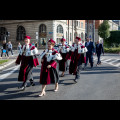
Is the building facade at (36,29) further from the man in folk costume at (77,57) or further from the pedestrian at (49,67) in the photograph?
the pedestrian at (49,67)

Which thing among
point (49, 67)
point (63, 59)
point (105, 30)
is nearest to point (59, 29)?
point (105, 30)

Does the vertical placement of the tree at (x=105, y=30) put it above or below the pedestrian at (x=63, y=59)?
above

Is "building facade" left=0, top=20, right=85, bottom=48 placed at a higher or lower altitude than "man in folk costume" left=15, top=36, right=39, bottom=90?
higher

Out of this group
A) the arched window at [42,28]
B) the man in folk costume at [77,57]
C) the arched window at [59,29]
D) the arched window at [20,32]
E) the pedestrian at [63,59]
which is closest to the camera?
the man in folk costume at [77,57]

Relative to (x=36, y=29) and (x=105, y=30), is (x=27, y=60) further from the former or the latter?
(x=105, y=30)

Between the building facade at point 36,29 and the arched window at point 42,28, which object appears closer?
the building facade at point 36,29

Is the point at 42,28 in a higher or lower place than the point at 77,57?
higher

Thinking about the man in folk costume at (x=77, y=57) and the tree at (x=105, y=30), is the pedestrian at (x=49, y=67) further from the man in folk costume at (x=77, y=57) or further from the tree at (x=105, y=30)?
the tree at (x=105, y=30)

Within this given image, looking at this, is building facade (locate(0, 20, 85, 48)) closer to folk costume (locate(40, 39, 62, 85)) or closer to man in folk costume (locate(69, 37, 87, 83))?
man in folk costume (locate(69, 37, 87, 83))

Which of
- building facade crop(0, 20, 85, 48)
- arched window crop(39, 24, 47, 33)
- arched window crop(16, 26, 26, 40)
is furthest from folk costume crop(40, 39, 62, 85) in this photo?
arched window crop(16, 26, 26, 40)

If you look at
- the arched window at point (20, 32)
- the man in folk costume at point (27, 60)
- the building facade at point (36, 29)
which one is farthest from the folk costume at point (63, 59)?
the arched window at point (20, 32)

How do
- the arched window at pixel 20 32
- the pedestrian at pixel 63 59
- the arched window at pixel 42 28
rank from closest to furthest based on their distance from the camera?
the pedestrian at pixel 63 59 → the arched window at pixel 42 28 → the arched window at pixel 20 32
